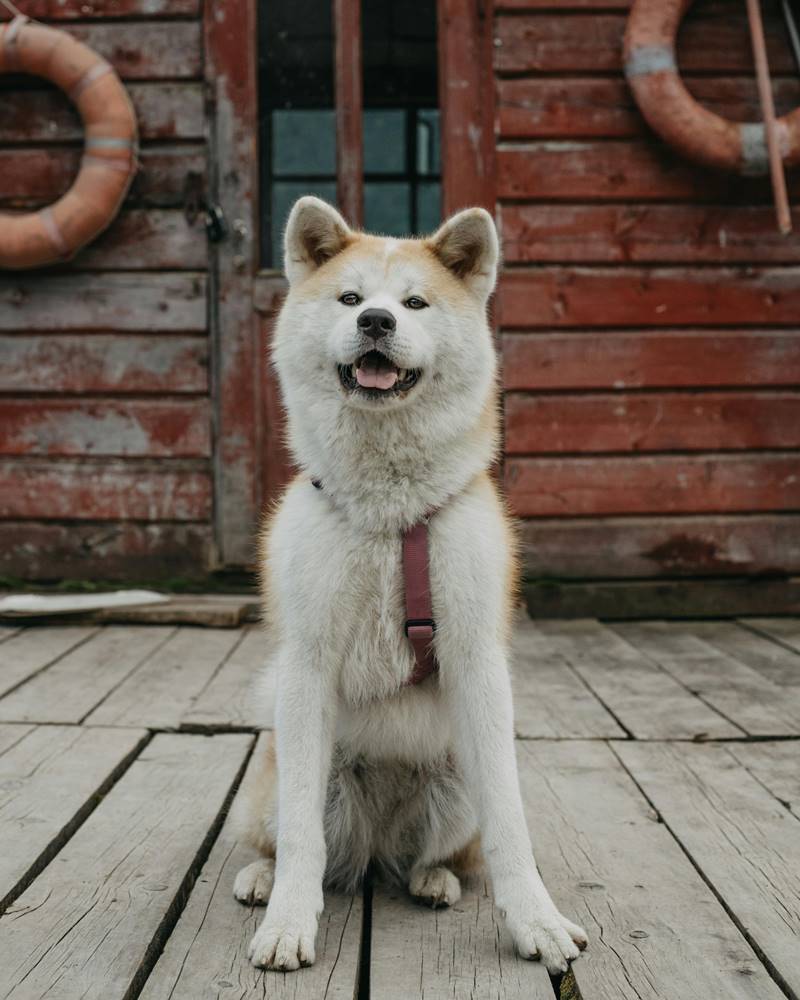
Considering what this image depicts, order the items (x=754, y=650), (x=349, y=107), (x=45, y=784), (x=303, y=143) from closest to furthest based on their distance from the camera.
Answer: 1. (x=45, y=784)
2. (x=754, y=650)
3. (x=349, y=107)
4. (x=303, y=143)

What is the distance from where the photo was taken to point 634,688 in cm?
324

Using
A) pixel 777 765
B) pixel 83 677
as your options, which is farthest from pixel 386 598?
pixel 83 677

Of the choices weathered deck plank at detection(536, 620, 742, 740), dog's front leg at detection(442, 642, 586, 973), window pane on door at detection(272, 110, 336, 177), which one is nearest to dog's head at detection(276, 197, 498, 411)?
dog's front leg at detection(442, 642, 586, 973)

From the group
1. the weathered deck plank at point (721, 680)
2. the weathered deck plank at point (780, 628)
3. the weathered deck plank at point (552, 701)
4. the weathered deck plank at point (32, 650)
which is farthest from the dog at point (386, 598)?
the weathered deck plank at point (780, 628)

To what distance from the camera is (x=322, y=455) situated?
187 cm

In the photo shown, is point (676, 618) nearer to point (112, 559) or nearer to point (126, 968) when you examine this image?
point (112, 559)

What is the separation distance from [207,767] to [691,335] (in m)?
2.90

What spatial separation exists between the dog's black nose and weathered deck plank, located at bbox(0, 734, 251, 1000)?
1023mm

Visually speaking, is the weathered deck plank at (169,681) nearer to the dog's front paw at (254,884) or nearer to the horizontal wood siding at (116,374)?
the horizontal wood siding at (116,374)

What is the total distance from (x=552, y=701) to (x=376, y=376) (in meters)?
1.62

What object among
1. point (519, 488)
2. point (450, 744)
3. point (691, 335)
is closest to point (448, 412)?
point (450, 744)

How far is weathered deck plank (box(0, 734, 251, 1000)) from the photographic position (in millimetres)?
1516

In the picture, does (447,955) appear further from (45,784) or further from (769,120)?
(769,120)

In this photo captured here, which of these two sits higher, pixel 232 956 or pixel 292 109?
pixel 292 109
